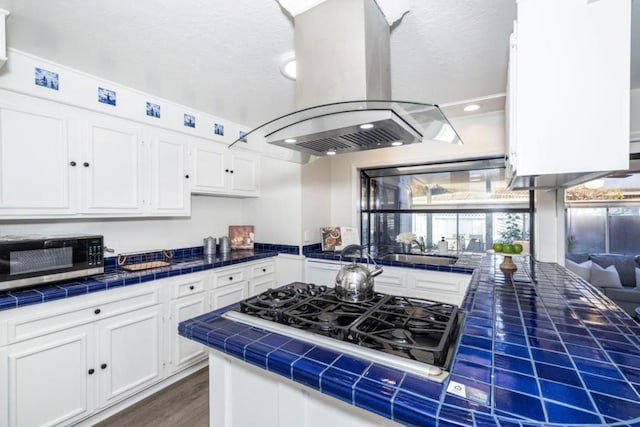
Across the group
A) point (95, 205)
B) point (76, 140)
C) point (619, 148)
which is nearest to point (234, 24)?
point (76, 140)

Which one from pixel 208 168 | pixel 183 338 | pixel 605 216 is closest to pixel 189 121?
pixel 208 168

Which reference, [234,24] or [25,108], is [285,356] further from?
[25,108]

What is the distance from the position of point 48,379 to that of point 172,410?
0.75 meters

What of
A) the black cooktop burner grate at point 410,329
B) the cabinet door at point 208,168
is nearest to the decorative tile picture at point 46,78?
the cabinet door at point 208,168

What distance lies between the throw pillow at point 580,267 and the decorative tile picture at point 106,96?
3.96 meters

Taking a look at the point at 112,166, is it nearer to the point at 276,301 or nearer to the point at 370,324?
the point at 276,301

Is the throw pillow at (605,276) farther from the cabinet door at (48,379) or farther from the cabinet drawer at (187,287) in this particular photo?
the cabinet door at (48,379)

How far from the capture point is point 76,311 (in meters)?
1.74

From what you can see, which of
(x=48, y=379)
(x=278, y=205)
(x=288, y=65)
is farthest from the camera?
(x=278, y=205)

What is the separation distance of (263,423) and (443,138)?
138cm

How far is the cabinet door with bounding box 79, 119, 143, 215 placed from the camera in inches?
79.8

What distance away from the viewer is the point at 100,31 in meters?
1.55

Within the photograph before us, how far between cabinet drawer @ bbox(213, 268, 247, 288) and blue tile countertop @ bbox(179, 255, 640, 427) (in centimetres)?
143

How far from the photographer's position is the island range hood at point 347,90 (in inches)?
44.0
